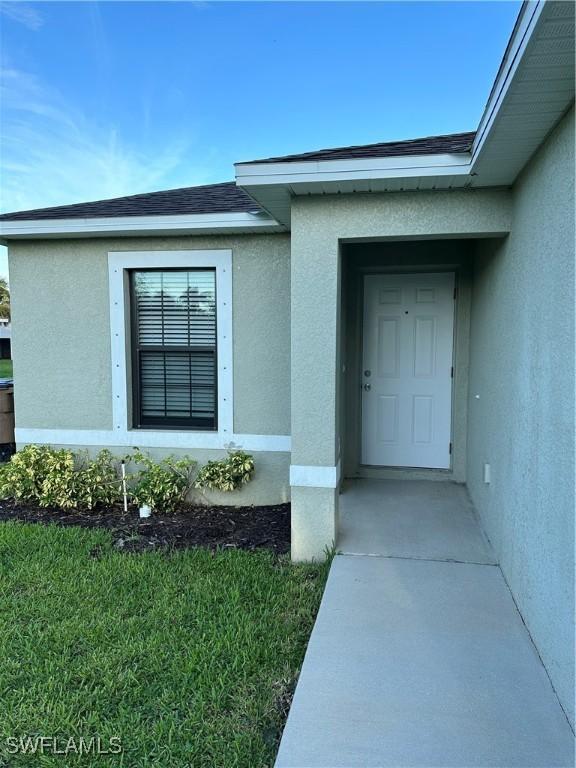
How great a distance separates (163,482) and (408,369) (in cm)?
294

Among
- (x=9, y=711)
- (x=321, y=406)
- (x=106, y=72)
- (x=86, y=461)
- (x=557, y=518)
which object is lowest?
(x=9, y=711)

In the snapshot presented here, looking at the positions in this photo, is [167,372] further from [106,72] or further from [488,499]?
[106,72]

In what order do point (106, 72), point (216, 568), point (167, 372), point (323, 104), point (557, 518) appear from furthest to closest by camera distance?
point (323, 104) → point (106, 72) → point (167, 372) → point (216, 568) → point (557, 518)

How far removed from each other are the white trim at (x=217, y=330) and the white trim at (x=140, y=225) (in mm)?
297

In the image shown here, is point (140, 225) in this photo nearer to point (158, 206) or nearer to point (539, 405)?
point (158, 206)

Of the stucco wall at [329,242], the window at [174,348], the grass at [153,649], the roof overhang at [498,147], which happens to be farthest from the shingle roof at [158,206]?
the grass at [153,649]

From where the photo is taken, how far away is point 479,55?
7.97 m

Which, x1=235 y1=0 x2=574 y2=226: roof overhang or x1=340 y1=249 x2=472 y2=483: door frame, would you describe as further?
x1=340 y1=249 x2=472 y2=483: door frame

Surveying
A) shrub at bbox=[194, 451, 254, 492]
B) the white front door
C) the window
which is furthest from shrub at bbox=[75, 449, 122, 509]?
the white front door

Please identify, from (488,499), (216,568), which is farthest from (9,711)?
(488,499)

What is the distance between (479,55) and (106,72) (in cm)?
689

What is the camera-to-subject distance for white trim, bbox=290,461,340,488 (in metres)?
4.00

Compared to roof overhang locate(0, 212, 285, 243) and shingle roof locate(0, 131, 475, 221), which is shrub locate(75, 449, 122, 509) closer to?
roof overhang locate(0, 212, 285, 243)

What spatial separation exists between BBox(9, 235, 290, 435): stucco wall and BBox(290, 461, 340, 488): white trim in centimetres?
139
